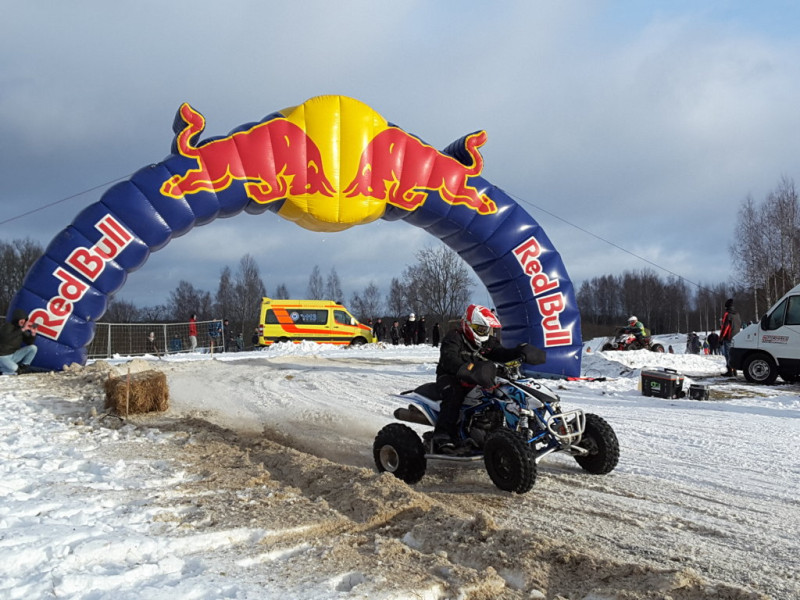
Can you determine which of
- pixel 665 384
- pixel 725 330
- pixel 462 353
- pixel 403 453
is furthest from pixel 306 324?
pixel 403 453

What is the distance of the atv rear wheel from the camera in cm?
467

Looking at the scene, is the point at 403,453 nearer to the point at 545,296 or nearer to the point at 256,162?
the point at 256,162

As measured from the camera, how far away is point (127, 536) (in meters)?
3.39

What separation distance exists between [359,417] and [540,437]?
161 inches

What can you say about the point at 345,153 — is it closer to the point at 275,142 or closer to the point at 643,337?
the point at 275,142

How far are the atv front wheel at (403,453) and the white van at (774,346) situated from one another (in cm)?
1146

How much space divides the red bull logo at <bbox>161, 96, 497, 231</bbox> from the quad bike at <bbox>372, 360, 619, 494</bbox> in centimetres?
719

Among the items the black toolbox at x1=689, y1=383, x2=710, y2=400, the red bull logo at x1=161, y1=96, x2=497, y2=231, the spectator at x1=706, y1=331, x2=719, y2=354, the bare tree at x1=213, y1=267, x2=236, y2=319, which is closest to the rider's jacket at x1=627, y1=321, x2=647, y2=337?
the spectator at x1=706, y1=331, x2=719, y2=354

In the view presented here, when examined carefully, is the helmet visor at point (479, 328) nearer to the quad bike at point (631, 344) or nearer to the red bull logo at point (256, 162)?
the red bull logo at point (256, 162)

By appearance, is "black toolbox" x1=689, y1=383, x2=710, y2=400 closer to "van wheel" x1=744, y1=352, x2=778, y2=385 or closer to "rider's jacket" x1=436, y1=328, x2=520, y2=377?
"van wheel" x1=744, y1=352, x2=778, y2=385

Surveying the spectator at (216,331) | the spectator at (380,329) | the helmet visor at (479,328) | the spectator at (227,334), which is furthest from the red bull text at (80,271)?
the spectator at (380,329)

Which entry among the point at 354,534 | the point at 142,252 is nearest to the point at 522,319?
the point at 142,252

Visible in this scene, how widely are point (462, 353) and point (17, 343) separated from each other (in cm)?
977

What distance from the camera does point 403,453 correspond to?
539 centimetres
